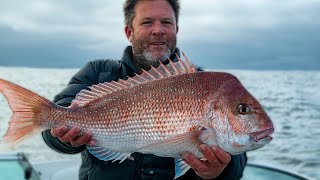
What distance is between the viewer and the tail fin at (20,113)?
2.97 metres

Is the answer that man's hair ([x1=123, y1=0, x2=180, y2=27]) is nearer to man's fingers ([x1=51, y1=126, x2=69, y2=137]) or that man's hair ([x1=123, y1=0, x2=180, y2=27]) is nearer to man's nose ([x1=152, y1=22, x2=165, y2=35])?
man's nose ([x1=152, y1=22, x2=165, y2=35])

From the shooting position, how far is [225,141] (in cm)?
278

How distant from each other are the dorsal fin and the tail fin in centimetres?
30

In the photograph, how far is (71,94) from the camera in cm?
370

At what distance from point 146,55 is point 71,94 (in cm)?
85

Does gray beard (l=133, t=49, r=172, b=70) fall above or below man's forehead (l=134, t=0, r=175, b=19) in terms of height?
below

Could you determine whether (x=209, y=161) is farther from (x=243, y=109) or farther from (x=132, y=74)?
(x=132, y=74)

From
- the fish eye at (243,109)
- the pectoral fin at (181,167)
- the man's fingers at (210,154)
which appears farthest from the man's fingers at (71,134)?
the fish eye at (243,109)

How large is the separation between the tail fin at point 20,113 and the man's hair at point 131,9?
160 cm

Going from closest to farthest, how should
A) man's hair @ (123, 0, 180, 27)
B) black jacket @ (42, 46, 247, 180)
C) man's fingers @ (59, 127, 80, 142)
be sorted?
1. man's fingers @ (59, 127, 80, 142)
2. black jacket @ (42, 46, 247, 180)
3. man's hair @ (123, 0, 180, 27)

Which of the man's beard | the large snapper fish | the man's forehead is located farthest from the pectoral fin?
the man's forehead

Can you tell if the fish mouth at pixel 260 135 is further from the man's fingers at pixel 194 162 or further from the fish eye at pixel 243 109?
the man's fingers at pixel 194 162

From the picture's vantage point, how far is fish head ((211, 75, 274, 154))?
9.01 ft

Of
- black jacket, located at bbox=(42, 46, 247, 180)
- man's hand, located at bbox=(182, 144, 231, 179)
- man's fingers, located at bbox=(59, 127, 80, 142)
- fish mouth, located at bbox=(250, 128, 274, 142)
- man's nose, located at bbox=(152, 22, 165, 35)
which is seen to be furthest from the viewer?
man's nose, located at bbox=(152, 22, 165, 35)
